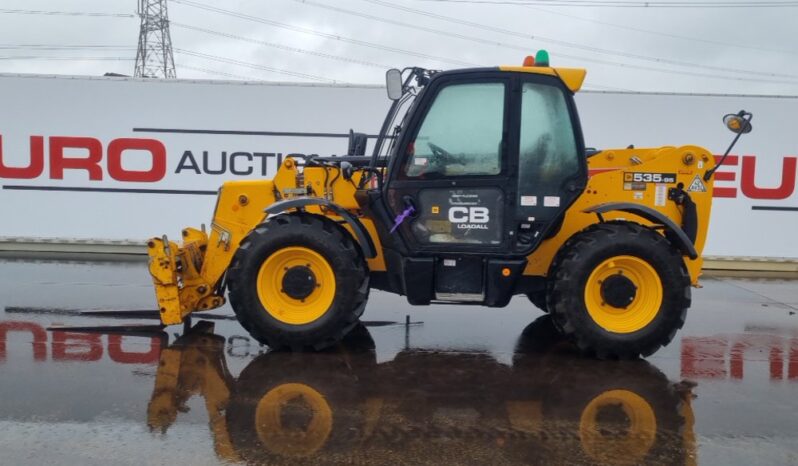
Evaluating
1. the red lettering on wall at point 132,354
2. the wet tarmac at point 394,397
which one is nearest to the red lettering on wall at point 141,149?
the wet tarmac at point 394,397

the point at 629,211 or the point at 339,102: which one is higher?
the point at 339,102

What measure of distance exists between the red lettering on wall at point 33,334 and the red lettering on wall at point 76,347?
85 mm

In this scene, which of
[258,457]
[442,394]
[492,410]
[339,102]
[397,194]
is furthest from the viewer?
[339,102]

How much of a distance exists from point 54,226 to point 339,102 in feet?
16.5

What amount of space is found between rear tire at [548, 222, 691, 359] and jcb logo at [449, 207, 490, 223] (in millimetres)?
691

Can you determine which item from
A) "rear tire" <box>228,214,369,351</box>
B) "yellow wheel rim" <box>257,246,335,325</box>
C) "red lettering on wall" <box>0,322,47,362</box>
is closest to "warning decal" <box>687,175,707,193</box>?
"rear tire" <box>228,214,369,351</box>

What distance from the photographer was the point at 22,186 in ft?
35.6

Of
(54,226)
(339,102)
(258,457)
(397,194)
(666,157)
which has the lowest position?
(258,457)

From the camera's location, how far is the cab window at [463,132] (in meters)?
5.34

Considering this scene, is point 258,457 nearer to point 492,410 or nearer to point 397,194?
point 492,410

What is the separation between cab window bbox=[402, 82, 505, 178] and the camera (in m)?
5.34

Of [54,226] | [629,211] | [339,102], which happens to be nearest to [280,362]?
[629,211]

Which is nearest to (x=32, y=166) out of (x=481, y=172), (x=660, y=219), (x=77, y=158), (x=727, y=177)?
(x=77, y=158)

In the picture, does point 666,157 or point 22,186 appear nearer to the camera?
point 666,157
